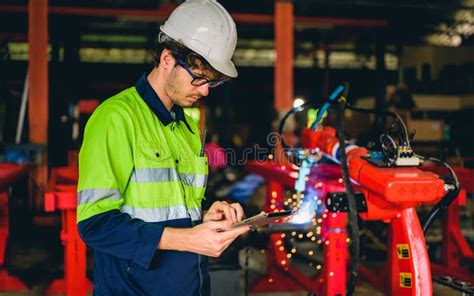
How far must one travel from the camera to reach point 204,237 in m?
1.43

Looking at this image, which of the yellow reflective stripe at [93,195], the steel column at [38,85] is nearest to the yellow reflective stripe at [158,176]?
the yellow reflective stripe at [93,195]

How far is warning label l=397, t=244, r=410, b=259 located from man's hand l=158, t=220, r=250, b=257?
1408 millimetres

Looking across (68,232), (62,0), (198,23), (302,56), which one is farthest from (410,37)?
(198,23)

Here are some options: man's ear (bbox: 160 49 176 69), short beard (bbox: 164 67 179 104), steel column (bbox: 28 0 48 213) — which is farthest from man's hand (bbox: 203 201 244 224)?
steel column (bbox: 28 0 48 213)

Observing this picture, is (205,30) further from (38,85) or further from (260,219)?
(38,85)

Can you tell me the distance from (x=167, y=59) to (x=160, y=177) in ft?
1.35

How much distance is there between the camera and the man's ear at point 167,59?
66.7 inches

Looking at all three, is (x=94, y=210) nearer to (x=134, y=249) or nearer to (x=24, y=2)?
(x=134, y=249)

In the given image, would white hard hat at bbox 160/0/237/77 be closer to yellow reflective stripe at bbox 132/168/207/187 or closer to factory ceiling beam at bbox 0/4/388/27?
yellow reflective stripe at bbox 132/168/207/187

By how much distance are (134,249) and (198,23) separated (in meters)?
0.78

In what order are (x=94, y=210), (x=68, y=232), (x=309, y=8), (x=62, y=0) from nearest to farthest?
(x=94, y=210) → (x=68, y=232) → (x=62, y=0) → (x=309, y=8)

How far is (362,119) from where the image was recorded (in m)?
10.7

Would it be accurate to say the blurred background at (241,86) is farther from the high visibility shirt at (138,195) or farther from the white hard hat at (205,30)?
the white hard hat at (205,30)

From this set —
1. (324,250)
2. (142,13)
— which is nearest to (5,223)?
(324,250)
